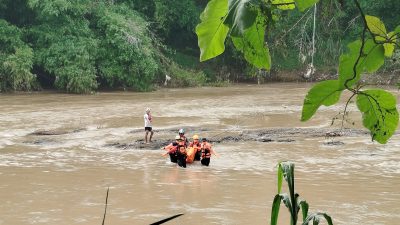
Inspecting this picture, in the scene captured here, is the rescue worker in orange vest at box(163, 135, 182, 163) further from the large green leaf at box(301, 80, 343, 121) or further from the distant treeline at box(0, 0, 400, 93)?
the large green leaf at box(301, 80, 343, 121)

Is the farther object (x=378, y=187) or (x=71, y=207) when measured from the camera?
(x=378, y=187)

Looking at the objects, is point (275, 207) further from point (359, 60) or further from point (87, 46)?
point (87, 46)

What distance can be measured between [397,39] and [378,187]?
10.3m

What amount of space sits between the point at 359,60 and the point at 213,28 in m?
0.21

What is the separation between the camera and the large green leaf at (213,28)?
2.73ft

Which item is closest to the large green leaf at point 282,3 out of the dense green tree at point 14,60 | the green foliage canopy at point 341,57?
Answer: the green foliage canopy at point 341,57

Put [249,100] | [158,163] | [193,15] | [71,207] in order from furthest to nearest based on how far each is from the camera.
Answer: [193,15] → [249,100] → [158,163] → [71,207]

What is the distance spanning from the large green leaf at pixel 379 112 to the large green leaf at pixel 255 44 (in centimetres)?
15

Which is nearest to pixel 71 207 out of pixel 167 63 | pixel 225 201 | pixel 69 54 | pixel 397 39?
pixel 225 201

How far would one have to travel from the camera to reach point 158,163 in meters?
13.1

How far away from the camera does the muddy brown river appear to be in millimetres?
9312

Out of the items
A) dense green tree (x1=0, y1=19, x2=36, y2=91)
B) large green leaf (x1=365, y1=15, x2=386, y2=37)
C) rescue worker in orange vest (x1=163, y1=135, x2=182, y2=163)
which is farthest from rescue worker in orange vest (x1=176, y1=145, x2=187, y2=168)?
dense green tree (x1=0, y1=19, x2=36, y2=91)

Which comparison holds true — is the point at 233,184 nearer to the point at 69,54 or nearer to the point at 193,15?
the point at 69,54

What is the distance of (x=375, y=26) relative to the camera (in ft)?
2.87
